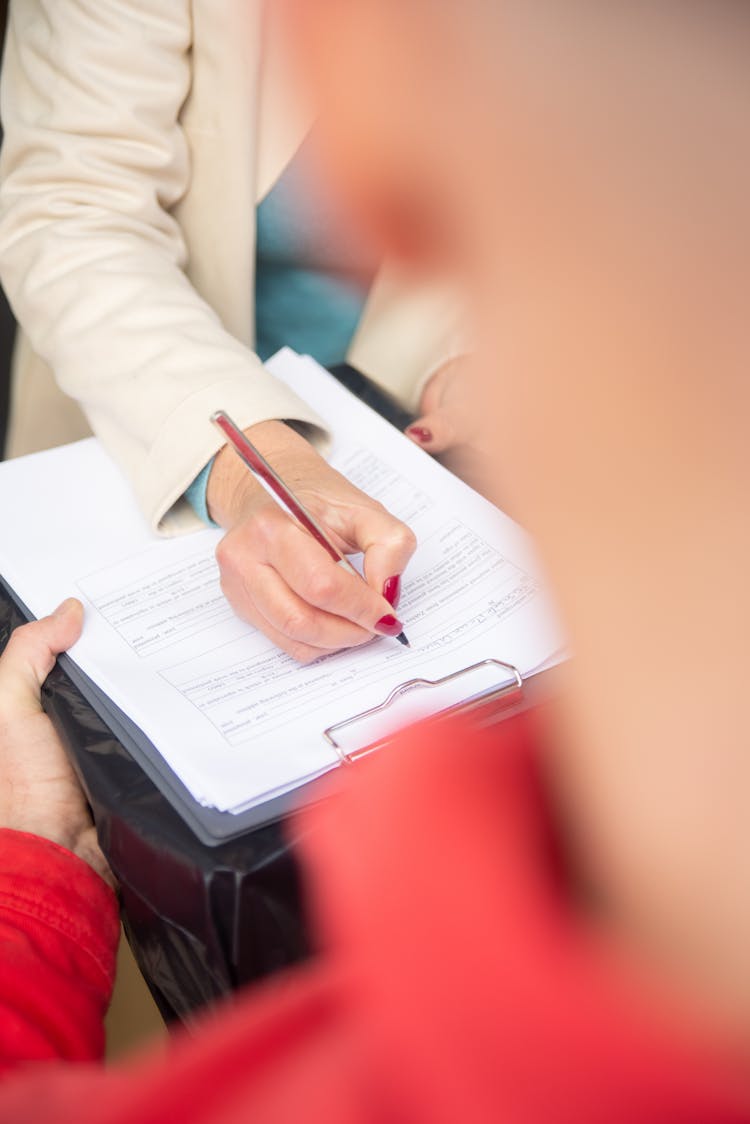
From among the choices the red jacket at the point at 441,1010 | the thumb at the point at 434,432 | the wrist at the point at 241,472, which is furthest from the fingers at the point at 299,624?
the red jacket at the point at 441,1010

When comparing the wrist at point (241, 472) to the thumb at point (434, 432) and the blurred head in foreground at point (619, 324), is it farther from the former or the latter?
the blurred head in foreground at point (619, 324)

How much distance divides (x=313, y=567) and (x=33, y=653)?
0.20 m

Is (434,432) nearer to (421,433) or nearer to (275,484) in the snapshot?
(421,433)

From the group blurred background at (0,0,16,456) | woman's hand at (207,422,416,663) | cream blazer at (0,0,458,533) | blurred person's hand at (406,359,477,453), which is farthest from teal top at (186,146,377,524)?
blurred background at (0,0,16,456)

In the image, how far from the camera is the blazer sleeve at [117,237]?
799mm

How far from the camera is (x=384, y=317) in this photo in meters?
0.98

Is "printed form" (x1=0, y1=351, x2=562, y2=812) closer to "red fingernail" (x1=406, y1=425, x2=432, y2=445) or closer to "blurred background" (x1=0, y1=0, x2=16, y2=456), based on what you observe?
"red fingernail" (x1=406, y1=425, x2=432, y2=445)

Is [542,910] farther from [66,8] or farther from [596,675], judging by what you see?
[66,8]

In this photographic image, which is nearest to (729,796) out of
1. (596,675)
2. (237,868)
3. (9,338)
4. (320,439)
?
(596,675)

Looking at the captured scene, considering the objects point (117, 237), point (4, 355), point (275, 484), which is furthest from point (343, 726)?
point (4, 355)

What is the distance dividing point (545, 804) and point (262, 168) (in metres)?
0.85

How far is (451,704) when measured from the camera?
55 cm

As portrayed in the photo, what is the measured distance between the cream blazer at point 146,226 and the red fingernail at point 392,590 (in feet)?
0.72

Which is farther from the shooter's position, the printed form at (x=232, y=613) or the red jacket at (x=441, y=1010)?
the printed form at (x=232, y=613)
